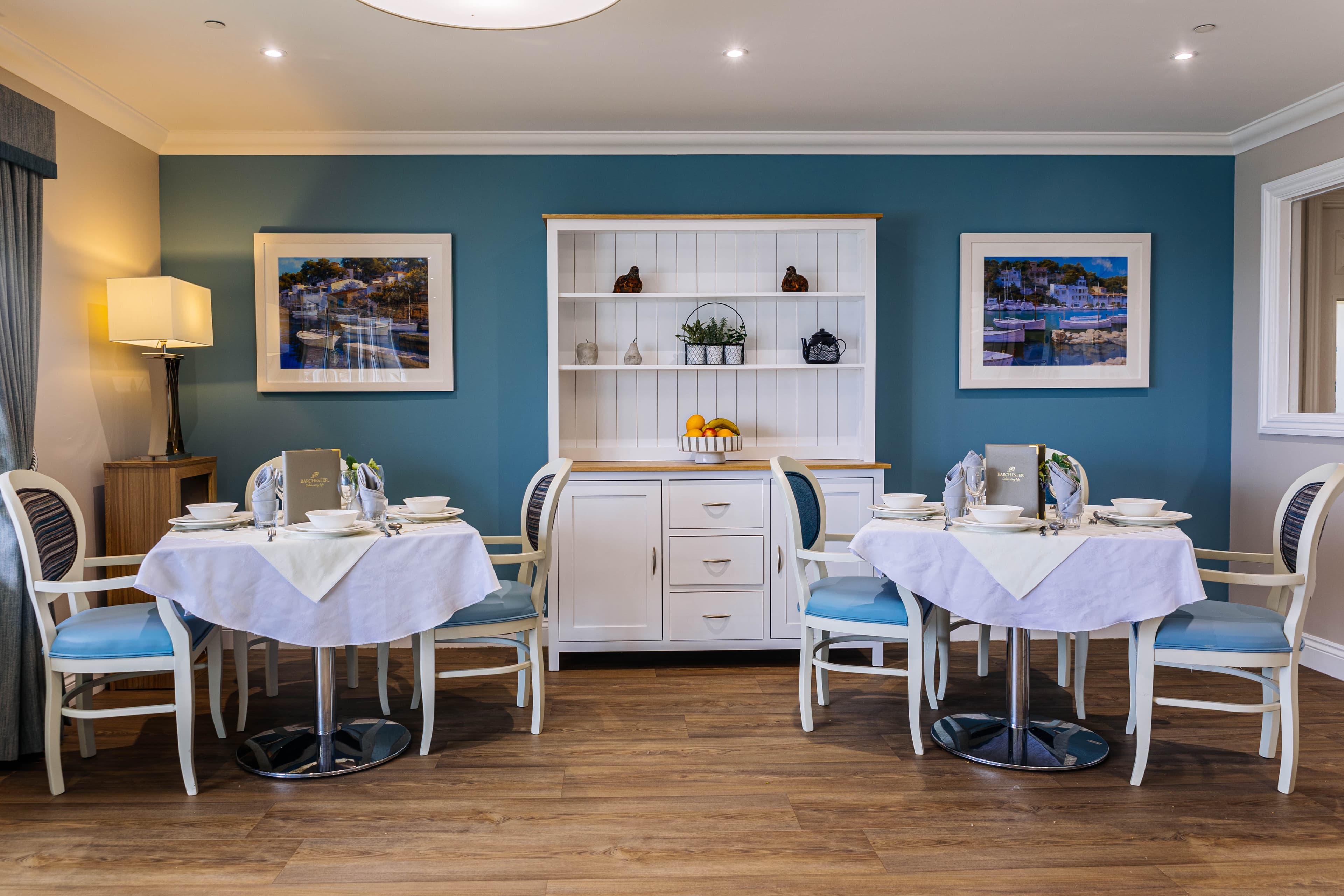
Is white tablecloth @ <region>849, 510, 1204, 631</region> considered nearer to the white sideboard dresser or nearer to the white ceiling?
the white sideboard dresser

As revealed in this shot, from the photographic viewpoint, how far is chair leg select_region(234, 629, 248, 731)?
3.13 m

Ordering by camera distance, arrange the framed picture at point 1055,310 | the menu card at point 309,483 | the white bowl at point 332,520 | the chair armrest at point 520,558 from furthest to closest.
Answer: the framed picture at point 1055,310 → the chair armrest at point 520,558 → the menu card at point 309,483 → the white bowl at point 332,520

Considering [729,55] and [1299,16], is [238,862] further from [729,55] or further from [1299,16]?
[1299,16]

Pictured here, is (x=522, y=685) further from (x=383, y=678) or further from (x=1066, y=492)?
(x=1066, y=492)

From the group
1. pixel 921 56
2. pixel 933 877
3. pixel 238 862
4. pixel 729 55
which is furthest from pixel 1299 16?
pixel 238 862

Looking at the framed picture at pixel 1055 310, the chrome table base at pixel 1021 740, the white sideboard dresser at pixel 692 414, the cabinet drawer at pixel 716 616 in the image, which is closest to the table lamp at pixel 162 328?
the white sideboard dresser at pixel 692 414

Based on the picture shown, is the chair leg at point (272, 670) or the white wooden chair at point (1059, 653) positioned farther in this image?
the chair leg at point (272, 670)

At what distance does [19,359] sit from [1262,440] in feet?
17.8

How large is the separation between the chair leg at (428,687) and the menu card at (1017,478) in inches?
78.2

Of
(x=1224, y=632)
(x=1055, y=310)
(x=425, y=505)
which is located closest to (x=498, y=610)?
(x=425, y=505)

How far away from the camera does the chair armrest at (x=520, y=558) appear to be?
117 inches

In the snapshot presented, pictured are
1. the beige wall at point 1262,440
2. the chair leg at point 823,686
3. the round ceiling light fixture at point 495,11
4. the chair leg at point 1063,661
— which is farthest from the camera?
the beige wall at point 1262,440

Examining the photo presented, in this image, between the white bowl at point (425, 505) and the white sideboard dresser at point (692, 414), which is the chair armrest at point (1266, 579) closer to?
the white sideboard dresser at point (692, 414)

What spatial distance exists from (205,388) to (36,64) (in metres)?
1.57
